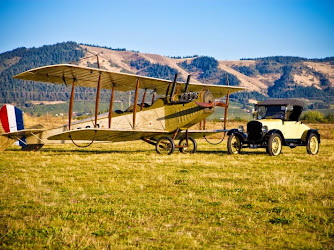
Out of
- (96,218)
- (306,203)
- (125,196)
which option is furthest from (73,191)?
(306,203)

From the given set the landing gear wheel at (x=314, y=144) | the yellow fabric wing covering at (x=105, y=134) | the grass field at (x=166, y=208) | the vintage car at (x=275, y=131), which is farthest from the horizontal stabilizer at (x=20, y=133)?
the landing gear wheel at (x=314, y=144)

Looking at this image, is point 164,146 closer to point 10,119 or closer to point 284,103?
point 284,103

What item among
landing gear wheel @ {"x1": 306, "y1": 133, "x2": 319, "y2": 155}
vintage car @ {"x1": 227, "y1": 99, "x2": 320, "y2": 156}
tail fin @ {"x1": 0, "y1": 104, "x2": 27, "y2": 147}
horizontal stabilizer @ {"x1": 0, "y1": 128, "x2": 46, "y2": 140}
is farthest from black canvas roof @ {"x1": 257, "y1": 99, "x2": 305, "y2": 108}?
tail fin @ {"x1": 0, "y1": 104, "x2": 27, "y2": 147}

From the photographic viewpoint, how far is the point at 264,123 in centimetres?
1546

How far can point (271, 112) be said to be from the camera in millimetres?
16438

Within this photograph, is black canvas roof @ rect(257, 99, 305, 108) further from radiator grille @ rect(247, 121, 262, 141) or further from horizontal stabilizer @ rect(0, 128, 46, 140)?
horizontal stabilizer @ rect(0, 128, 46, 140)

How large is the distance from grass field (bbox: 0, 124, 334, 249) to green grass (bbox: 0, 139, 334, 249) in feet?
0.05

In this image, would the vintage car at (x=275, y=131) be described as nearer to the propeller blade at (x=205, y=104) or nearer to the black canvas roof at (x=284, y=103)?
the black canvas roof at (x=284, y=103)

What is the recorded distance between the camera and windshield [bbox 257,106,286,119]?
16.2m

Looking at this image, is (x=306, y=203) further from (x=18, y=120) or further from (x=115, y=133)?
(x=18, y=120)

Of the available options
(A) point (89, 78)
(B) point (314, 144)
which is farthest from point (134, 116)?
(B) point (314, 144)

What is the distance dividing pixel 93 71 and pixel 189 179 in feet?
24.6

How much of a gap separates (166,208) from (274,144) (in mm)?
9824

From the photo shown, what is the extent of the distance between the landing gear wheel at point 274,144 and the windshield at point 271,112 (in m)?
1.18
